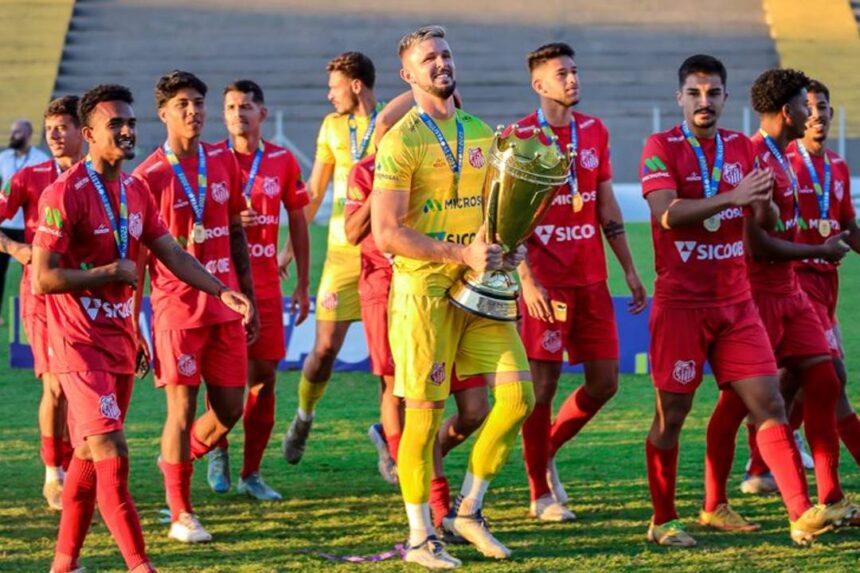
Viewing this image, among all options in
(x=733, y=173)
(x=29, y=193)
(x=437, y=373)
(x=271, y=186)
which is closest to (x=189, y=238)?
(x=271, y=186)

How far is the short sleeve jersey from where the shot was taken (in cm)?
622

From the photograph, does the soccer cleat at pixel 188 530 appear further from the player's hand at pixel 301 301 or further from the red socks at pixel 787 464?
the red socks at pixel 787 464

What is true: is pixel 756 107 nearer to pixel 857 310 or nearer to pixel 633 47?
pixel 857 310

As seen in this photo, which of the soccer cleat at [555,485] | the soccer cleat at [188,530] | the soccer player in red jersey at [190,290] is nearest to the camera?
the soccer cleat at [188,530]

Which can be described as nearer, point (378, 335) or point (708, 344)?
point (708, 344)

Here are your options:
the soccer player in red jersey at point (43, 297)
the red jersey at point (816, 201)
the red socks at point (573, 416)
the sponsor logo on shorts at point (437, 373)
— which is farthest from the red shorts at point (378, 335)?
the red jersey at point (816, 201)

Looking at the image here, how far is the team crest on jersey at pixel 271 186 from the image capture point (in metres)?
8.19

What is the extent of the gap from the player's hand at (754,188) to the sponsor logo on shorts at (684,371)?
2.56ft

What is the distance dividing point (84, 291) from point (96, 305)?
8 cm

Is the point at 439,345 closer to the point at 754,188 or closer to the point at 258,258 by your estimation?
the point at 754,188

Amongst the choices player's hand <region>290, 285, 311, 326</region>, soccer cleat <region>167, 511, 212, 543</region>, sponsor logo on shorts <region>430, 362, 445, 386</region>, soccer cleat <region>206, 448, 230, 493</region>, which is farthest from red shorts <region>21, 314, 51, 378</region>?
sponsor logo on shorts <region>430, 362, 445, 386</region>

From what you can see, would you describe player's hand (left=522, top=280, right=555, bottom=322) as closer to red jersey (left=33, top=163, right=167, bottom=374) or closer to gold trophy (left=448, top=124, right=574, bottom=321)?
gold trophy (left=448, top=124, right=574, bottom=321)

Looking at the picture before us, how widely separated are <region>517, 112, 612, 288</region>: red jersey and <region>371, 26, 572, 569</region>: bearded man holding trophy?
99cm

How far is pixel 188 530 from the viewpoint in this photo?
6.93 meters
